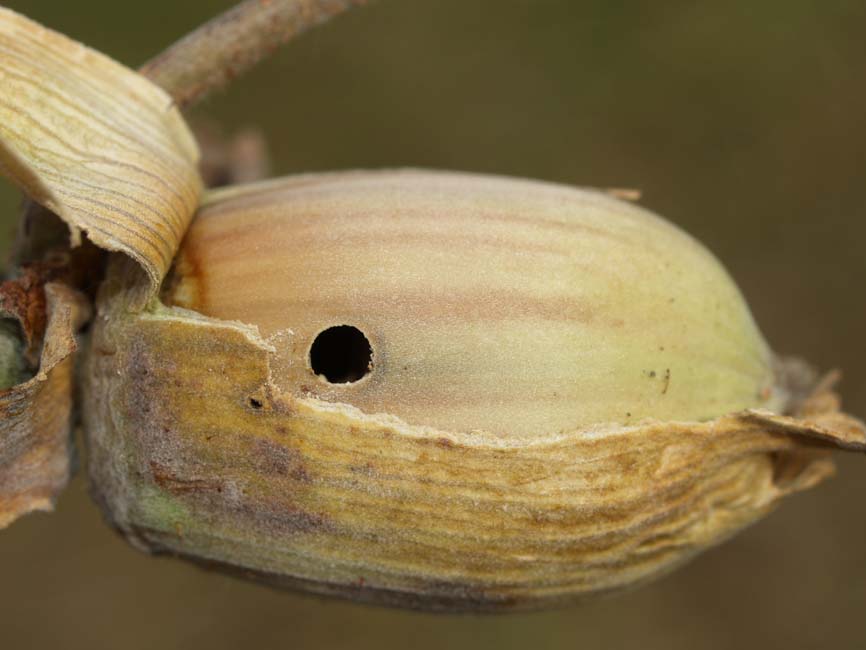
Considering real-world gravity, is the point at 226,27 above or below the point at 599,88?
below

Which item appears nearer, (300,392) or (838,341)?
(300,392)

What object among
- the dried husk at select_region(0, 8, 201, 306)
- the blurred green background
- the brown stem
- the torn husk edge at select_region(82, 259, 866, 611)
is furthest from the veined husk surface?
the blurred green background

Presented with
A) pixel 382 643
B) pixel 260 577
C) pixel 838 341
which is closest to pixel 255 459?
pixel 260 577

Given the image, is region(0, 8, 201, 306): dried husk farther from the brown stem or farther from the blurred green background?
the blurred green background

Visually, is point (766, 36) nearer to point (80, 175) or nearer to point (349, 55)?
point (349, 55)

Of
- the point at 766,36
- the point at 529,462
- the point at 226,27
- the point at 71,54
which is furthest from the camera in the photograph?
the point at 766,36

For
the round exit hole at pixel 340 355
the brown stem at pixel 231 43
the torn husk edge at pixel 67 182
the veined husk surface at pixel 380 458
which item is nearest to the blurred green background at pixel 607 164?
the brown stem at pixel 231 43

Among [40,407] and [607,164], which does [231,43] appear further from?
[607,164]
